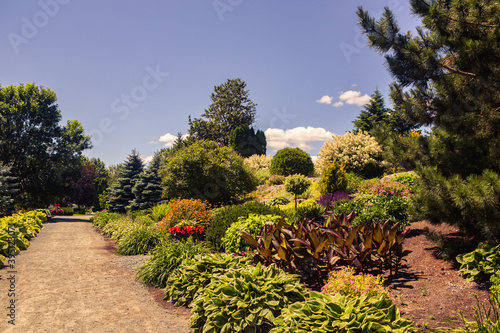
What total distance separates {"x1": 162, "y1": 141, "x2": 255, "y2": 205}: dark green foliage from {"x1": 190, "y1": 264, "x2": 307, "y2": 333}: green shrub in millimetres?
11586

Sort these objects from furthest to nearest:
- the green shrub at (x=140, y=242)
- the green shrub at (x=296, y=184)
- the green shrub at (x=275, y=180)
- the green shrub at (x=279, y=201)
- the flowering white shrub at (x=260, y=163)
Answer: the flowering white shrub at (x=260, y=163), the green shrub at (x=275, y=180), the green shrub at (x=279, y=201), the green shrub at (x=296, y=184), the green shrub at (x=140, y=242)

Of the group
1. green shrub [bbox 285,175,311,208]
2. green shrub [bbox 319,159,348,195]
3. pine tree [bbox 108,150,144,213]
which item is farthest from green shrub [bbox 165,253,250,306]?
pine tree [bbox 108,150,144,213]

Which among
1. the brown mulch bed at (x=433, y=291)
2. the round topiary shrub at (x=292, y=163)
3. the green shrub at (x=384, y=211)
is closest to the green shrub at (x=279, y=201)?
the green shrub at (x=384, y=211)

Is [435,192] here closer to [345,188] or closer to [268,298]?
[268,298]

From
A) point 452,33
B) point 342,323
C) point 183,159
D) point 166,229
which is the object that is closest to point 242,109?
point 183,159

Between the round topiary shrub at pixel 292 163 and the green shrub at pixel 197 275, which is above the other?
the round topiary shrub at pixel 292 163

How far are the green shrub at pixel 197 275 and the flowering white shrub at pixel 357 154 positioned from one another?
14729 mm

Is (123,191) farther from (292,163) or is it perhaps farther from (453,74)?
(453,74)

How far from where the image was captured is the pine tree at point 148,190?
1676 centimetres

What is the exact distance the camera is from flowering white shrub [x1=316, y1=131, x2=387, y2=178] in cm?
1814

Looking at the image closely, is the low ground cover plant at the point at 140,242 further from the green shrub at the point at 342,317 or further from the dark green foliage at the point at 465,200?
the dark green foliage at the point at 465,200

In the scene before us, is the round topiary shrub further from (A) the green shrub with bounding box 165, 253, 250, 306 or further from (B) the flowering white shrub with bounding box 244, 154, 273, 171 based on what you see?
(A) the green shrub with bounding box 165, 253, 250, 306

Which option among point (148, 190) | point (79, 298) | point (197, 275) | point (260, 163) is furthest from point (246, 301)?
point (260, 163)

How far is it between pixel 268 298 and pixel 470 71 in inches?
194
